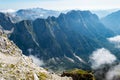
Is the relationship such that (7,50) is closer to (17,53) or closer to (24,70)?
(17,53)

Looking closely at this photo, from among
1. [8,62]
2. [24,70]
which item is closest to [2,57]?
[8,62]

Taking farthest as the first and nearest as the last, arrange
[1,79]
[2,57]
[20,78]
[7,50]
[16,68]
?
[7,50] < [2,57] < [16,68] < [20,78] < [1,79]

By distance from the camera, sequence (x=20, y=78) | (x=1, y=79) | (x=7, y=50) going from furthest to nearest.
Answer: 1. (x=7, y=50)
2. (x=20, y=78)
3. (x=1, y=79)

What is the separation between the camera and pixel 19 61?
99.0 metres

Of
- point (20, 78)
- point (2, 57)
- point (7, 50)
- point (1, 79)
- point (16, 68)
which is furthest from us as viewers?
point (7, 50)

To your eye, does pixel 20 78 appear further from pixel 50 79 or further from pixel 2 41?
pixel 2 41

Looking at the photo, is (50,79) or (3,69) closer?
(3,69)

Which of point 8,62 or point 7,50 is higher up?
point 7,50

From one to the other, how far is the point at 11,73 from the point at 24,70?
7.20 m

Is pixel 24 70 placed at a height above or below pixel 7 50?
below

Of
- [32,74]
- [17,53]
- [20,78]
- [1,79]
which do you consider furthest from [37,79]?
[17,53]

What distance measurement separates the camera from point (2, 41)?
4390 inches

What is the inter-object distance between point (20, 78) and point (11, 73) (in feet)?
10.4

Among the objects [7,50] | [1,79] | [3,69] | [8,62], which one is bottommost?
[1,79]
